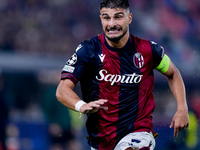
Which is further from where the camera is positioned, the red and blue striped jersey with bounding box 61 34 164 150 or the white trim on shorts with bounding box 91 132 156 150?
the red and blue striped jersey with bounding box 61 34 164 150

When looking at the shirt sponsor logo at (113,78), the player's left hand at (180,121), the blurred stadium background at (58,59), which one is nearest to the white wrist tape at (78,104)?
the shirt sponsor logo at (113,78)

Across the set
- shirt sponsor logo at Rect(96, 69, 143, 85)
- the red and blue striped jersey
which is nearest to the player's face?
the red and blue striped jersey

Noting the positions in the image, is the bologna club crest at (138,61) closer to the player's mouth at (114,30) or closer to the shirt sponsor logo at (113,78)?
the shirt sponsor logo at (113,78)

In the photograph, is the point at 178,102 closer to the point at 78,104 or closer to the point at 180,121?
the point at 180,121

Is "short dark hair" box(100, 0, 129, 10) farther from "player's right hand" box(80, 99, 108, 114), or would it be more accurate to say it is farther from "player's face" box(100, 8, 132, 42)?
"player's right hand" box(80, 99, 108, 114)

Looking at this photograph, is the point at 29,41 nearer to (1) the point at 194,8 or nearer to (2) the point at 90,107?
(1) the point at 194,8

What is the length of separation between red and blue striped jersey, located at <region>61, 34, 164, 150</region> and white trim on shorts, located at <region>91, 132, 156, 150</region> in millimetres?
57

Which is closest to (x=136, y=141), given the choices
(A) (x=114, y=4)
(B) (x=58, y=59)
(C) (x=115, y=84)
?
(C) (x=115, y=84)

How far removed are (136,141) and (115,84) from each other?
679 mm

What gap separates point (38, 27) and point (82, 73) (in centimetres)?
1061

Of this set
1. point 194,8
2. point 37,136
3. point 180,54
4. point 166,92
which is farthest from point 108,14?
point 194,8

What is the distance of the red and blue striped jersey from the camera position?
505cm

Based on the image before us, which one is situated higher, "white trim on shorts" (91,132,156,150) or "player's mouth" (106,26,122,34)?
"player's mouth" (106,26,122,34)

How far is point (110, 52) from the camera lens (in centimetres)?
515
